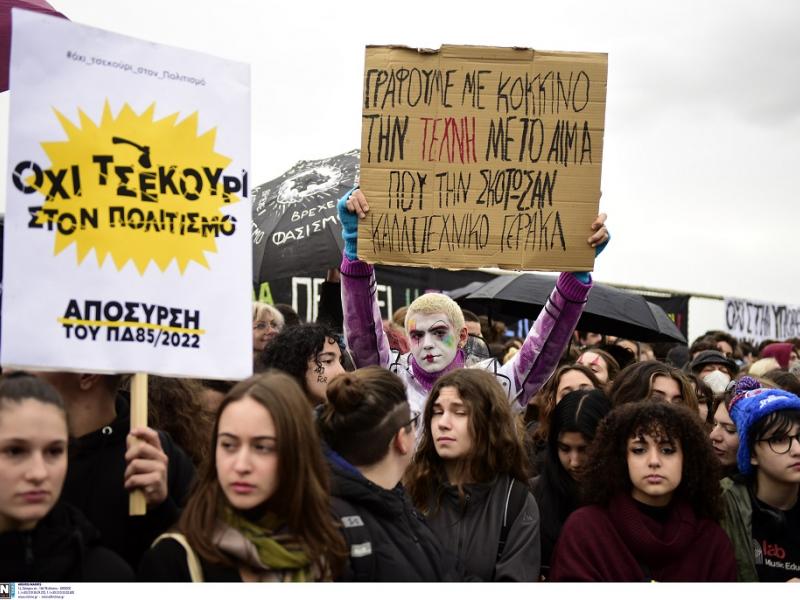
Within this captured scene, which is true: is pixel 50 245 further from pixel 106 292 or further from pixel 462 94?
pixel 462 94

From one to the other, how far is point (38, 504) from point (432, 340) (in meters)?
2.64

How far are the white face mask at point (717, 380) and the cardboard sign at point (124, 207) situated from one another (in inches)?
184

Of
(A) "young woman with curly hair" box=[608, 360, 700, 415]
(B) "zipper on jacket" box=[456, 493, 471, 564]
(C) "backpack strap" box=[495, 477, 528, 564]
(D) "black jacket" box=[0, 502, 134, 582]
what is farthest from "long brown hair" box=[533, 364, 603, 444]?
(D) "black jacket" box=[0, 502, 134, 582]

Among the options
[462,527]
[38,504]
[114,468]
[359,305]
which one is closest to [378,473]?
[462,527]

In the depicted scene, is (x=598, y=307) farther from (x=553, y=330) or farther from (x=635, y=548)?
(x=635, y=548)

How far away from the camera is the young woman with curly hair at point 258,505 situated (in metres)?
2.79

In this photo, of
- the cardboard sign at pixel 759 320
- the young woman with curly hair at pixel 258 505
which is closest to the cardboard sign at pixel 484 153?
the young woman with curly hair at pixel 258 505

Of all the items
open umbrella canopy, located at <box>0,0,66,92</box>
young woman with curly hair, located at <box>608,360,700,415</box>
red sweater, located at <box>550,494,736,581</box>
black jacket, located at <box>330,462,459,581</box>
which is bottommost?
red sweater, located at <box>550,494,736,581</box>

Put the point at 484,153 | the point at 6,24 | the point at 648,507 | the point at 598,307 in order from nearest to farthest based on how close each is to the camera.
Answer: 1. the point at 648,507
2. the point at 484,153
3. the point at 6,24
4. the point at 598,307

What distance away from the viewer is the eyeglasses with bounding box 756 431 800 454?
4422 mm

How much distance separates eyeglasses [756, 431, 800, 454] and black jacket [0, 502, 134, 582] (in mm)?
2941

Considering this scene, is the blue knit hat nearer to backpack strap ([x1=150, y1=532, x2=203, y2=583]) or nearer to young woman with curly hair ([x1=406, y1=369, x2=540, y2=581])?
young woman with curly hair ([x1=406, y1=369, x2=540, y2=581])

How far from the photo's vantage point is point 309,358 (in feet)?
16.4
